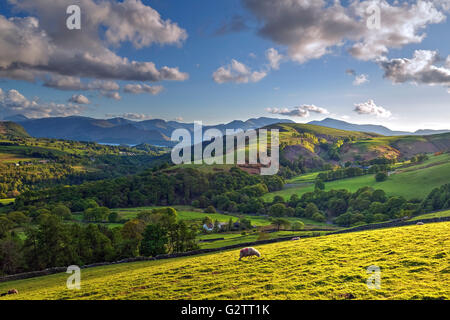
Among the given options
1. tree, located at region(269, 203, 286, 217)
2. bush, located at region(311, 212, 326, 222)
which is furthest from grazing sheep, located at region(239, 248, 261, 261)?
tree, located at region(269, 203, 286, 217)

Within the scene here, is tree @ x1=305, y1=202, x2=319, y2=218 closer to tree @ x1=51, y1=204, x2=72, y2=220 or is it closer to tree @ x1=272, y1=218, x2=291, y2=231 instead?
tree @ x1=272, y1=218, x2=291, y2=231

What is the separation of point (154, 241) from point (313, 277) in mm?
42597

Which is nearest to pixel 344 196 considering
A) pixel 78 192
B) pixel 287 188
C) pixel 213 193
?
pixel 287 188

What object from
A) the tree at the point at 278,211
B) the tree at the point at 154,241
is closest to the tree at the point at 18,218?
the tree at the point at 154,241

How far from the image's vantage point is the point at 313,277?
18984 millimetres

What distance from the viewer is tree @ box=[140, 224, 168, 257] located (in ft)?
177

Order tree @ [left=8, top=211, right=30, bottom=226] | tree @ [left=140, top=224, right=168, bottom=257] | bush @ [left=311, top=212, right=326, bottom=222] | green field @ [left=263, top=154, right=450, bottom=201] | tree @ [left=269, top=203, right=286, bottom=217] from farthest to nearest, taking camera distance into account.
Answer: tree @ [left=269, top=203, right=286, bottom=217] < bush @ [left=311, top=212, right=326, bottom=222] < green field @ [left=263, top=154, right=450, bottom=201] < tree @ [left=8, top=211, right=30, bottom=226] < tree @ [left=140, top=224, right=168, bottom=257]

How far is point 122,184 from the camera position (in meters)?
182

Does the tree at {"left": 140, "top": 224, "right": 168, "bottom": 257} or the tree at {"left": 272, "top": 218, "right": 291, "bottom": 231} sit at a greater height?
the tree at {"left": 140, "top": 224, "right": 168, "bottom": 257}

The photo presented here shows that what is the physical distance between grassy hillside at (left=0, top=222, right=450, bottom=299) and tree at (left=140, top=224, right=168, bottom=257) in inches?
1171

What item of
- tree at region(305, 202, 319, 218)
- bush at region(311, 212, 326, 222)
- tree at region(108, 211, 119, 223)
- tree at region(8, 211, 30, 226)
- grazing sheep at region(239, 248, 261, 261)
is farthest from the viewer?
tree at region(305, 202, 319, 218)

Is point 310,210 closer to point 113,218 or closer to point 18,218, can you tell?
point 113,218

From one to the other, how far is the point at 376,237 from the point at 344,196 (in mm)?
116037
